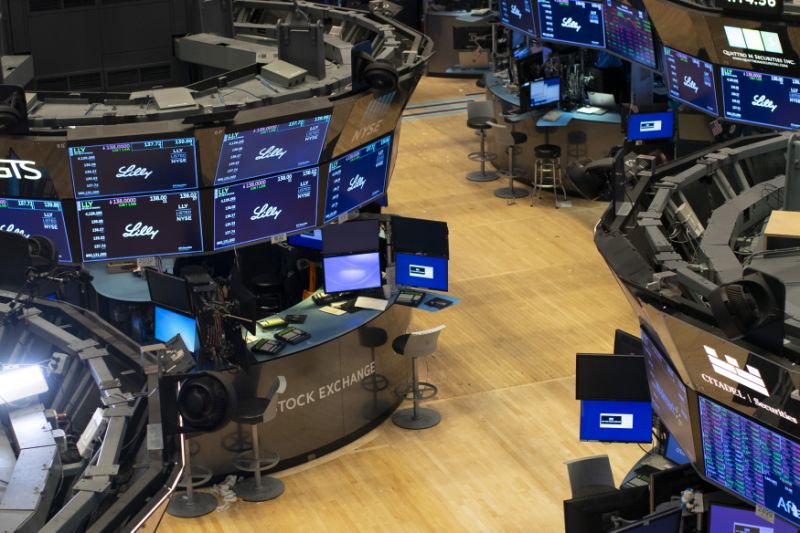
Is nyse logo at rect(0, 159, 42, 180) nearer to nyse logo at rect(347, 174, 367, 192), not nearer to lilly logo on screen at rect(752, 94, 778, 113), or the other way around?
nyse logo at rect(347, 174, 367, 192)

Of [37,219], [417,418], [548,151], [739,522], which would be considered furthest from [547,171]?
[739,522]

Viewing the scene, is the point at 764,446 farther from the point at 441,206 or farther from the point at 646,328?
the point at 441,206

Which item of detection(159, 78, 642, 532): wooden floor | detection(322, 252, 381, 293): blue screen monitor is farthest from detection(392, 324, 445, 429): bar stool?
detection(322, 252, 381, 293): blue screen monitor

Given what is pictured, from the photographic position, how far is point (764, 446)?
21.7ft

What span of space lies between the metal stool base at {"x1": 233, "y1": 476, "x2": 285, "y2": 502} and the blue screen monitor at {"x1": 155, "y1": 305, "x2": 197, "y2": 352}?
1.29 metres

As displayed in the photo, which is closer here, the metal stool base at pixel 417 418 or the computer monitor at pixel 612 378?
the computer monitor at pixel 612 378

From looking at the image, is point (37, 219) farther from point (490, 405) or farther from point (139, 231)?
point (490, 405)

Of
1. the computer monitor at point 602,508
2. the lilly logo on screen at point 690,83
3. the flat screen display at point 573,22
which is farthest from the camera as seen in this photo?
the flat screen display at point 573,22

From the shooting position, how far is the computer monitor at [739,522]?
7207mm

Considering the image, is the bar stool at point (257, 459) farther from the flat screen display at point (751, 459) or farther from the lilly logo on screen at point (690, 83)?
the lilly logo on screen at point (690, 83)

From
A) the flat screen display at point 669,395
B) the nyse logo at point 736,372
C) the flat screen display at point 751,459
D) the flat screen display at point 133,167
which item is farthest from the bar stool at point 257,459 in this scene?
the nyse logo at point 736,372

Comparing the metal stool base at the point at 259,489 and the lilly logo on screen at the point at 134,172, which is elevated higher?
the lilly logo on screen at the point at 134,172

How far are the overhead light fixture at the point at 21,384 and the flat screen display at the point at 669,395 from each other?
3.67 m

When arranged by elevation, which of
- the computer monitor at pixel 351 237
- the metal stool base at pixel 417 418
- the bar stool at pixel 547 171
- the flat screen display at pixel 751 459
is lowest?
the metal stool base at pixel 417 418
